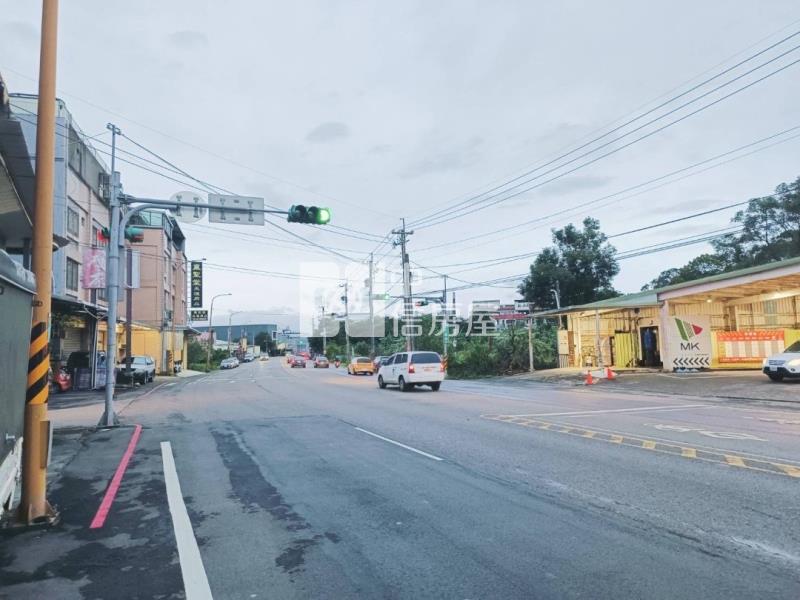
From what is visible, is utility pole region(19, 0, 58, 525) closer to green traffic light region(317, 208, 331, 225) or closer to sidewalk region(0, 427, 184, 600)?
sidewalk region(0, 427, 184, 600)

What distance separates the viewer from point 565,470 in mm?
8148

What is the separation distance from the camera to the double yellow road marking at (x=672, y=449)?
798 cm

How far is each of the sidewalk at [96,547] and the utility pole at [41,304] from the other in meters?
0.44

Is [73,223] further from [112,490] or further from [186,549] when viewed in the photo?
[186,549]

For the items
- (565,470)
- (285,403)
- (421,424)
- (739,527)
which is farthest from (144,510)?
(285,403)

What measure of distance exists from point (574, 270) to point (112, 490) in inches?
2486

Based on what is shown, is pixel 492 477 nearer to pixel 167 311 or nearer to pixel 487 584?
pixel 487 584

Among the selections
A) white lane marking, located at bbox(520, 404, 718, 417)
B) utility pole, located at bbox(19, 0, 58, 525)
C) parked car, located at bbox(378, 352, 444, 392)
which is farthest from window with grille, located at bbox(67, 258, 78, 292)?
utility pole, located at bbox(19, 0, 58, 525)

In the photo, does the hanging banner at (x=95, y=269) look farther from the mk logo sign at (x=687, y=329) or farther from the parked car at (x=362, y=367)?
the parked car at (x=362, y=367)

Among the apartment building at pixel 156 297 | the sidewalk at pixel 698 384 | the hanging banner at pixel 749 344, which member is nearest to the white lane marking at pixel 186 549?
the sidewalk at pixel 698 384

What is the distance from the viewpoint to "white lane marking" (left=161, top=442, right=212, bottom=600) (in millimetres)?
4398

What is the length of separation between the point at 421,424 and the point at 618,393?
1198 centimetres

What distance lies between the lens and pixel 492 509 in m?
6.34

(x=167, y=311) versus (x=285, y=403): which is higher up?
(x=167, y=311)
